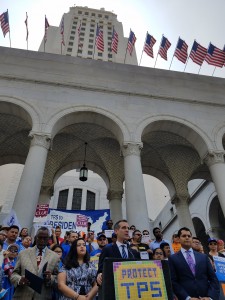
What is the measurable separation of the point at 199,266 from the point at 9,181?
2428 centimetres

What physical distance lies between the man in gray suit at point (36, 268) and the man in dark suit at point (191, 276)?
176 centimetres

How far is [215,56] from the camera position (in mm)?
15484

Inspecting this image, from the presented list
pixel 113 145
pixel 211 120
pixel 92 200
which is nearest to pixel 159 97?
pixel 211 120

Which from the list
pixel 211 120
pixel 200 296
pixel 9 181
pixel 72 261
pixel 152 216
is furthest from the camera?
pixel 152 216

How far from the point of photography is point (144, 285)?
2.55 metres

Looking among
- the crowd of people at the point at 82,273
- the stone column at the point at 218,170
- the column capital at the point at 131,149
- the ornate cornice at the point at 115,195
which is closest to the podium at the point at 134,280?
the crowd of people at the point at 82,273

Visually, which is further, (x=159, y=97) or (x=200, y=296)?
(x=159, y=97)

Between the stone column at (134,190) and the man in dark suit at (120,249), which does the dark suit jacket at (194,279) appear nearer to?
the man in dark suit at (120,249)

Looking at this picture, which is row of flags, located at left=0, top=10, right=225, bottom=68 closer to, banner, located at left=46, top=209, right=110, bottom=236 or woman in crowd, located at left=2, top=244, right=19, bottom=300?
banner, located at left=46, top=209, right=110, bottom=236

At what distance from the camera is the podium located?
2.48 meters

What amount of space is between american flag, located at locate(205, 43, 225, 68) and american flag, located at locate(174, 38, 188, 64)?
141 cm

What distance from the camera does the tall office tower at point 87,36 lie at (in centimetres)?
5162

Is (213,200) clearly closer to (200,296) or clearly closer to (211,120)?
(211,120)

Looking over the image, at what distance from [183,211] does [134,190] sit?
6.37 meters
